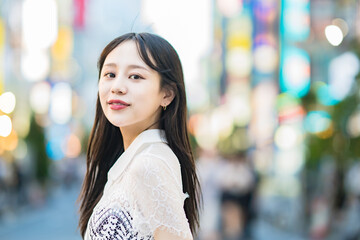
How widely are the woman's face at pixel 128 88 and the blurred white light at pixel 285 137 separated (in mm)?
21412

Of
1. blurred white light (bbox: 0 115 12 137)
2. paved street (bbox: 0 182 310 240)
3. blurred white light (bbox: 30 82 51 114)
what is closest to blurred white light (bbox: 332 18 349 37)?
paved street (bbox: 0 182 310 240)

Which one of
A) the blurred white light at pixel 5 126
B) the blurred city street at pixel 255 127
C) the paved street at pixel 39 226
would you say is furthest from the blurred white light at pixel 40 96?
the paved street at pixel 39 226

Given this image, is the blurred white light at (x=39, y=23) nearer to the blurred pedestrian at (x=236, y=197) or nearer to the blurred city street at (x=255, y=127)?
the blurred city street at (x=255, y=127)

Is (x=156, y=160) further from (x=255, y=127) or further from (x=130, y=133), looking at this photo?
(x=255, y=127)

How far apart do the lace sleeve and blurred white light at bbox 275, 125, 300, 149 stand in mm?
21533

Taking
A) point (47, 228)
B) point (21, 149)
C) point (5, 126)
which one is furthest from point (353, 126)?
point (5, 126)

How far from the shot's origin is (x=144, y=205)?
5.86 ft

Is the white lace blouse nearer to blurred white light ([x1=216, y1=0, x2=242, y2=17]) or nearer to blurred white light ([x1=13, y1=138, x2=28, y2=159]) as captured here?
blurred white light ([x1=13, y1=138, x2=28, y2=159])

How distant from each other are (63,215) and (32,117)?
858 centimetres

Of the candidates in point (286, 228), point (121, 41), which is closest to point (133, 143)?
point (121, 41)

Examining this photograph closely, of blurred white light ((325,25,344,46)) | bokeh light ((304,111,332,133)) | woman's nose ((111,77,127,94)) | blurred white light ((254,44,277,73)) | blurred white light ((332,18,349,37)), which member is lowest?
blurred white light ((254,44,277,73))

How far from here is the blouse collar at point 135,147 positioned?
190 centimetres

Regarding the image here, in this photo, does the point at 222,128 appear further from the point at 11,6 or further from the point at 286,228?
the point at 286,228

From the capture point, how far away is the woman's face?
1.91 m
